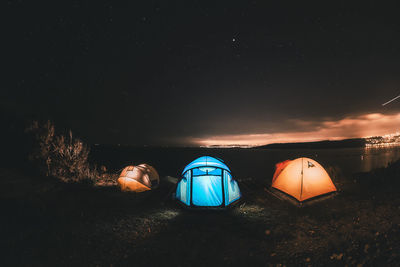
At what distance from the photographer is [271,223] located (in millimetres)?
7016

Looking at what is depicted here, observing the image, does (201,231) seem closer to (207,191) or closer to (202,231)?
(202,231)

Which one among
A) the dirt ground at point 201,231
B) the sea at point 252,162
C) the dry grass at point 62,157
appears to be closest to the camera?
the dirt ground at point 201,231

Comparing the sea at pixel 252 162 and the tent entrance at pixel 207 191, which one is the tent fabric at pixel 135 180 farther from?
the sea at pixel 252 162

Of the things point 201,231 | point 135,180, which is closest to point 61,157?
point 135,180

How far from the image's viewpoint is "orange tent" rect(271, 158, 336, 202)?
894 centimetres

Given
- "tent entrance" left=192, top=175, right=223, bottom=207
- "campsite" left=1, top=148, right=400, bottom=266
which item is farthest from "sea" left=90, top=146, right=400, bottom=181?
"tent entrance" left=192, top=175, right=223, bottom=207

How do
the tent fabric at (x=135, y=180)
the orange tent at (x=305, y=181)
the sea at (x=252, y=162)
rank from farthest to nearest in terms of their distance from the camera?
the sea at (x=252, y=162) < the tent fabric at (x=135, y=180) < the orange tent at (x=305, y=181)

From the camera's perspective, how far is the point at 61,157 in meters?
14.2

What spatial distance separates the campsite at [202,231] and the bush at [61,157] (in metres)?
3.77

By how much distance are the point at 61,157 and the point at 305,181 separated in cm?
1648

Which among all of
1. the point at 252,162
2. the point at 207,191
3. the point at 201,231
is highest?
the point at 207,191

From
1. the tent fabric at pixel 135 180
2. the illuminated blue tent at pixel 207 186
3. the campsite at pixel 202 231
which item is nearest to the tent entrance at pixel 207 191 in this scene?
the illuminated blue tent at pixel 207 186

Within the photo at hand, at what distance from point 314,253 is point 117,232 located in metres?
6.15

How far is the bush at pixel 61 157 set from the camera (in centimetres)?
1382
